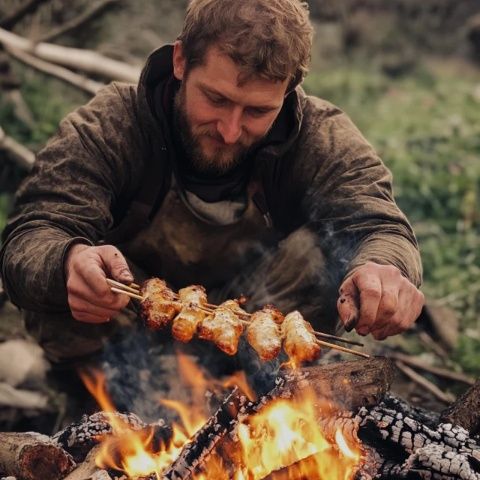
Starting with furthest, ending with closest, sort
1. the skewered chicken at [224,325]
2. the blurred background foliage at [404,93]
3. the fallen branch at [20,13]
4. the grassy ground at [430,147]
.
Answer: the blurred background foliage at [404,93] → the fallen branch at [20,13] → the grassy ground at [430,147] → the skewered chicken at [224,325]

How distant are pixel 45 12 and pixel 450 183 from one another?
17.3ft

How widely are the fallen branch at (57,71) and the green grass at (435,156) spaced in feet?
12.7

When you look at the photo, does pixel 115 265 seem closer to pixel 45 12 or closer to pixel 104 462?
pixel 104 462

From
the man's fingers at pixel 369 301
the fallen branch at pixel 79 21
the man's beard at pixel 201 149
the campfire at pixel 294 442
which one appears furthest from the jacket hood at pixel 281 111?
the fallen branch at pixel 79 21

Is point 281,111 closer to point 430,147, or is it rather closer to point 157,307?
point 157,307

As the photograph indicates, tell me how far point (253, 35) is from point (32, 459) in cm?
241

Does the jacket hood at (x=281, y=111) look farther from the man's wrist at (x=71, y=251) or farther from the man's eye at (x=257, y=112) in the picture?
the man's wrist at (x=71, y=251)

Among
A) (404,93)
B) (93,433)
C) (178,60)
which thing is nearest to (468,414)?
(93,433)

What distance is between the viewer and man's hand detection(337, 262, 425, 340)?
3.59 m

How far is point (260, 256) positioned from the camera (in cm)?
530

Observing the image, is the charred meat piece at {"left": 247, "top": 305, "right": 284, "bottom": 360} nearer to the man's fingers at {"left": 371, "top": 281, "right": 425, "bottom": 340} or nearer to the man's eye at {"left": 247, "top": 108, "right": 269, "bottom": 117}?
the man's fingers at {"left": 371, "top": 281, "right": 425, "bottom": 340}

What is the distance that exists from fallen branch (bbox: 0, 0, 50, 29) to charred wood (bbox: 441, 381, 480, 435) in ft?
20.1

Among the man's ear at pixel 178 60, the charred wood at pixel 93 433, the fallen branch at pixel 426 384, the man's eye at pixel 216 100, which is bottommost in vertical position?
the fallen branch at pixel 426 384

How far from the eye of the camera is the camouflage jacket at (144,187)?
13.2 feet
